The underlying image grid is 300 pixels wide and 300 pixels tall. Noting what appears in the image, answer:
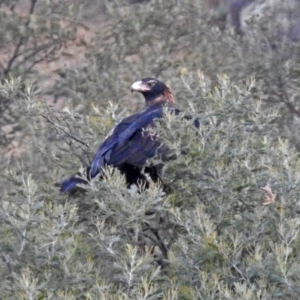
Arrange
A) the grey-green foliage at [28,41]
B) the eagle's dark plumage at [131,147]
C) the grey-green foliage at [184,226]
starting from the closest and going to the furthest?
1. the grey-green foliage at [184,226]
2. the eagle's dark plumage at [131,147]
3. the grey-green foliage at [28,41]

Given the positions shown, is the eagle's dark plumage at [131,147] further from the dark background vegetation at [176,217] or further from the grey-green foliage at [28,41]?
the grey-green foliage at [28,41]

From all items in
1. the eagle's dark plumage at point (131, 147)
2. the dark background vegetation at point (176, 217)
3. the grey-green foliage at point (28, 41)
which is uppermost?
the dark background vegetation at point (176, 217)

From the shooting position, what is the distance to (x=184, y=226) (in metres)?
4.55

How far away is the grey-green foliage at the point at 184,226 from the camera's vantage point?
4168 mm

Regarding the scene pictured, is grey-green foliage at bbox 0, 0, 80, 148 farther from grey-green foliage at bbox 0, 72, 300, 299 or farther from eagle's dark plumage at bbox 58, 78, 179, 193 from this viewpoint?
grey-green foliage at bbox 0, 72, 300, 299

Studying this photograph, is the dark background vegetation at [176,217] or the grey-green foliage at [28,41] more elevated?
the dark background vegetation at [176,217]

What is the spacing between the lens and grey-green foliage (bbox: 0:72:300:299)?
4.17 m

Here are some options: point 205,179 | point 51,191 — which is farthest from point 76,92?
point 205,179

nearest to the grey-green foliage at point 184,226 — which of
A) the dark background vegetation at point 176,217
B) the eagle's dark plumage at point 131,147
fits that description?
the dark background vegetation at point 176,217

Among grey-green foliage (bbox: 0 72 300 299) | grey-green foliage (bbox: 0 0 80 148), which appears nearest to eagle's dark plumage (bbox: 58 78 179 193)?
grey-green foliage (bbox: 0 72 300 299)

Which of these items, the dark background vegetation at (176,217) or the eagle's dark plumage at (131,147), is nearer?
the dark background vegetation at (176,217)

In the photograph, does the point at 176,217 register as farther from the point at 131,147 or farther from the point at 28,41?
the point at 28,41

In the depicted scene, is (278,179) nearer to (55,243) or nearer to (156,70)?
(55,243)

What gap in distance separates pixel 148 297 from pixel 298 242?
669 mm
